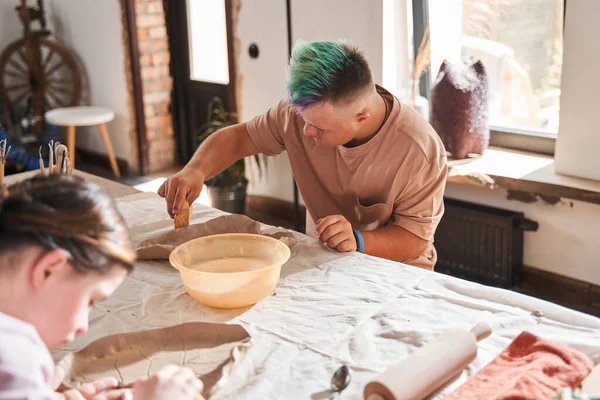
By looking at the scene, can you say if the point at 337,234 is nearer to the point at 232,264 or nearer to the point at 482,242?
the point at 232,264

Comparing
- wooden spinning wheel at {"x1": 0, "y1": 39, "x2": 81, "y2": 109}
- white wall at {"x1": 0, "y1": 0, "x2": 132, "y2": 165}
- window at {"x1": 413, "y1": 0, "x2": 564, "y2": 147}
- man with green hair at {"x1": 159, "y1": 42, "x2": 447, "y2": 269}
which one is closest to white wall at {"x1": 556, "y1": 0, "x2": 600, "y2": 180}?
window at {"x1": 413, "y1": 0, "x2": 564, "y2": 147}

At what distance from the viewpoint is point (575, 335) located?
1.15 m

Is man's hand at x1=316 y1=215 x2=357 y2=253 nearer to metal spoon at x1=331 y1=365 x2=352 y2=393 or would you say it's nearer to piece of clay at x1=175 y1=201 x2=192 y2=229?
piece of clay at x1=175 y1=201 x2=192 y2=229

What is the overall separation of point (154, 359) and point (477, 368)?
1.72 ft

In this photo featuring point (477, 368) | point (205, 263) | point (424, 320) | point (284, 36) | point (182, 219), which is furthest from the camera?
point (284, 36)

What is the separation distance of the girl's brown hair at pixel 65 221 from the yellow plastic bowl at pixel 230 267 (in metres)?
0.46

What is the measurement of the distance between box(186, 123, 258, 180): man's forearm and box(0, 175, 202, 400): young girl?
113cm

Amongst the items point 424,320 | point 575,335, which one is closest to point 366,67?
point 424,320

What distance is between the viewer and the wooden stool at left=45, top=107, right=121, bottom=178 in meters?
4.23

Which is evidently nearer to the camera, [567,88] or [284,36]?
[567,88]

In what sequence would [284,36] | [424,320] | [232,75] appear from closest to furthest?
[424,320] < [284,36] < [232,75]

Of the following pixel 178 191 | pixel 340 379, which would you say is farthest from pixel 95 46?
pixel 340 379

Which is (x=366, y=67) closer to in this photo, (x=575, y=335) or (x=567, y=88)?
→ (x=575, y=335)

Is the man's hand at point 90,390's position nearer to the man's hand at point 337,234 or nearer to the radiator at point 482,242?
the man's hand at point 337,234
